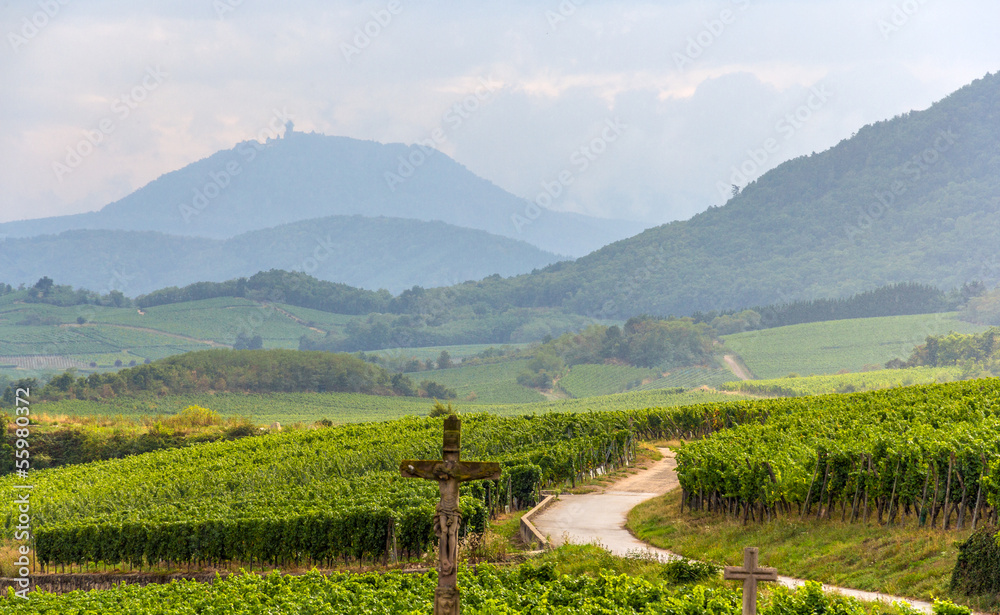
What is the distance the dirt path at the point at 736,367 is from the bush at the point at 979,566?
154m

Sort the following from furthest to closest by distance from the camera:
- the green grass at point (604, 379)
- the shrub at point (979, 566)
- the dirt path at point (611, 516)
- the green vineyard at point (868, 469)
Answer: the green grass at point (604, 379) < the dirt path at point (611, 516) < the green vineyard at point (868, 469) < the shrub at point (979, 566)

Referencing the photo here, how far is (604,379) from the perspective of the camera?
176 meters

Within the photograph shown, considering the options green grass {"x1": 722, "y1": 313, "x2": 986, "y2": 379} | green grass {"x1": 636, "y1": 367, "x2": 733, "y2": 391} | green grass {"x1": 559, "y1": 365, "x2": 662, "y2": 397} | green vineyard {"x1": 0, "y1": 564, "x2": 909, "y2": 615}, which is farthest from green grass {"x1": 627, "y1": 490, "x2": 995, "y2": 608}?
green grass {"x1": 722, "y1": 313, "x2": 986, "y2": 379}

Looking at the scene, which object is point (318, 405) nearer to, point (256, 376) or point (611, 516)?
point (256, 376)

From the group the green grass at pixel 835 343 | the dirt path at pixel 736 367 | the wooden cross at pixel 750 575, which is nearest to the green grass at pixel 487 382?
the dirt path at pixel 736 367

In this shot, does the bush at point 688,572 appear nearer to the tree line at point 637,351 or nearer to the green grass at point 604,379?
the green grass at point 604,379

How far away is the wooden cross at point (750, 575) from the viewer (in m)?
10.6

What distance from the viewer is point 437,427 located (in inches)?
2031

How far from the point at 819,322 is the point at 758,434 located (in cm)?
17093

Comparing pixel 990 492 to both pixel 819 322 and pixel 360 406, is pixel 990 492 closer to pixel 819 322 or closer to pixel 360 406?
pixel 360 406

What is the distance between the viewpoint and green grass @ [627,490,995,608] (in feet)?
53.3

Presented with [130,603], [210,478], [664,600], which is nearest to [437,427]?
[210,478]

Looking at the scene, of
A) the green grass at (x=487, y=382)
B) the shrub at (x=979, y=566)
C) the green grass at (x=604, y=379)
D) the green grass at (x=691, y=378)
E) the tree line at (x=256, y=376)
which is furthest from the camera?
the green grass at (x=604, y=379)

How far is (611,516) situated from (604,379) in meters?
149
